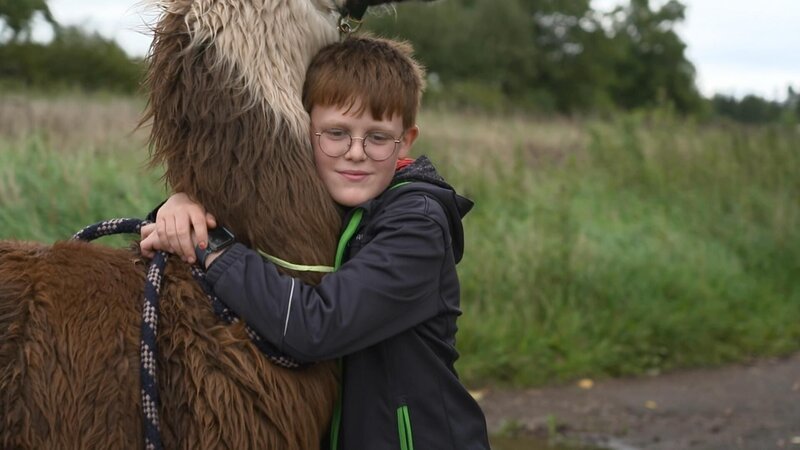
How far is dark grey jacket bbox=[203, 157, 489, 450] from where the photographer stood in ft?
6.67

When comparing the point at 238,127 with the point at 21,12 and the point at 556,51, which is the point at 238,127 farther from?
the point at 556,51

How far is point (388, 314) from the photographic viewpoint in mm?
2135

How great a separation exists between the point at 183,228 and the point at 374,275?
422 millimetres

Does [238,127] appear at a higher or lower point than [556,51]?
lower

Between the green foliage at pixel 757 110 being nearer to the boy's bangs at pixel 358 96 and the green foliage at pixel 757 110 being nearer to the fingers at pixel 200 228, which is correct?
the boy's bangs at pixel 358 96

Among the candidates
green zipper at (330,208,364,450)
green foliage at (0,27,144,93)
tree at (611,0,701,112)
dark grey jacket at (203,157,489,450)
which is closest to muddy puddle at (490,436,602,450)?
dark grey jacket at (203,157,489,450)

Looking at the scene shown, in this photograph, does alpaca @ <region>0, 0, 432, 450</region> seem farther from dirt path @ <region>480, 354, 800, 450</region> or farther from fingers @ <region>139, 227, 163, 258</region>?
dirt path @ <region>480, 354, 800, 450</region>

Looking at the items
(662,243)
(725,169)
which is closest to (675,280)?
(662,243)

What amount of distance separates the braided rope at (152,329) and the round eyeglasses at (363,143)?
42 cm

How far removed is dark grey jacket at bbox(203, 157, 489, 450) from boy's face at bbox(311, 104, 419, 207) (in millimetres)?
42

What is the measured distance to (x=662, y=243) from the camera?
793 centimetres

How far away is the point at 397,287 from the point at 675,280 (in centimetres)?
560

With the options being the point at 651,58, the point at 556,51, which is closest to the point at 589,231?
the point at 556,51

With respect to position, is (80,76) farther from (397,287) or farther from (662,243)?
(397,287)
